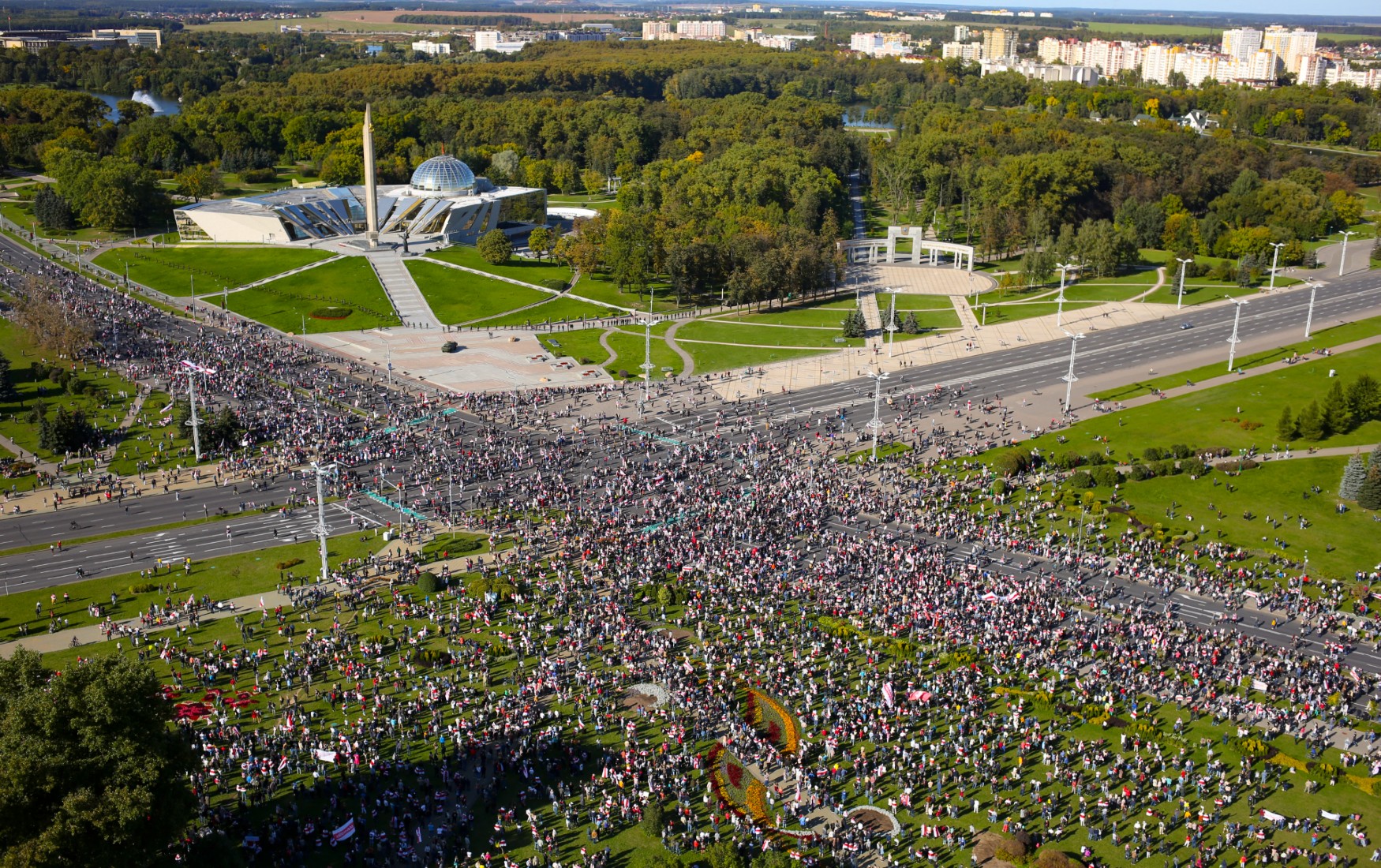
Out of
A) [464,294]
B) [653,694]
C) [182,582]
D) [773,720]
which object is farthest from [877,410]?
[464,294]

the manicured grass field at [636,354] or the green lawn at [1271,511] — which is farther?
the manicured grass field at [636,354]

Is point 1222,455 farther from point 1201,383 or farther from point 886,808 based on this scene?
point 886,808

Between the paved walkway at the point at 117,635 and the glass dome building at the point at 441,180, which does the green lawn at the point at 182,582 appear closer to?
the paved walkway at the point at 117,635

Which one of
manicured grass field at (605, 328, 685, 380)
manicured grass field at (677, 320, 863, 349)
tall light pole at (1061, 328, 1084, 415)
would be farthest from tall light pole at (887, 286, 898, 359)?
manicured grass field at (605, 328, 685, 380)

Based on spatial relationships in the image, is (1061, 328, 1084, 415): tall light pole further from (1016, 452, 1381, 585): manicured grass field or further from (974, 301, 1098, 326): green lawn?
(974, 301, 1098, 326): green lawn

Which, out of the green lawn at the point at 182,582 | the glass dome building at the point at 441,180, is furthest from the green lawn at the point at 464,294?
the green lawn at the point at 182,582
